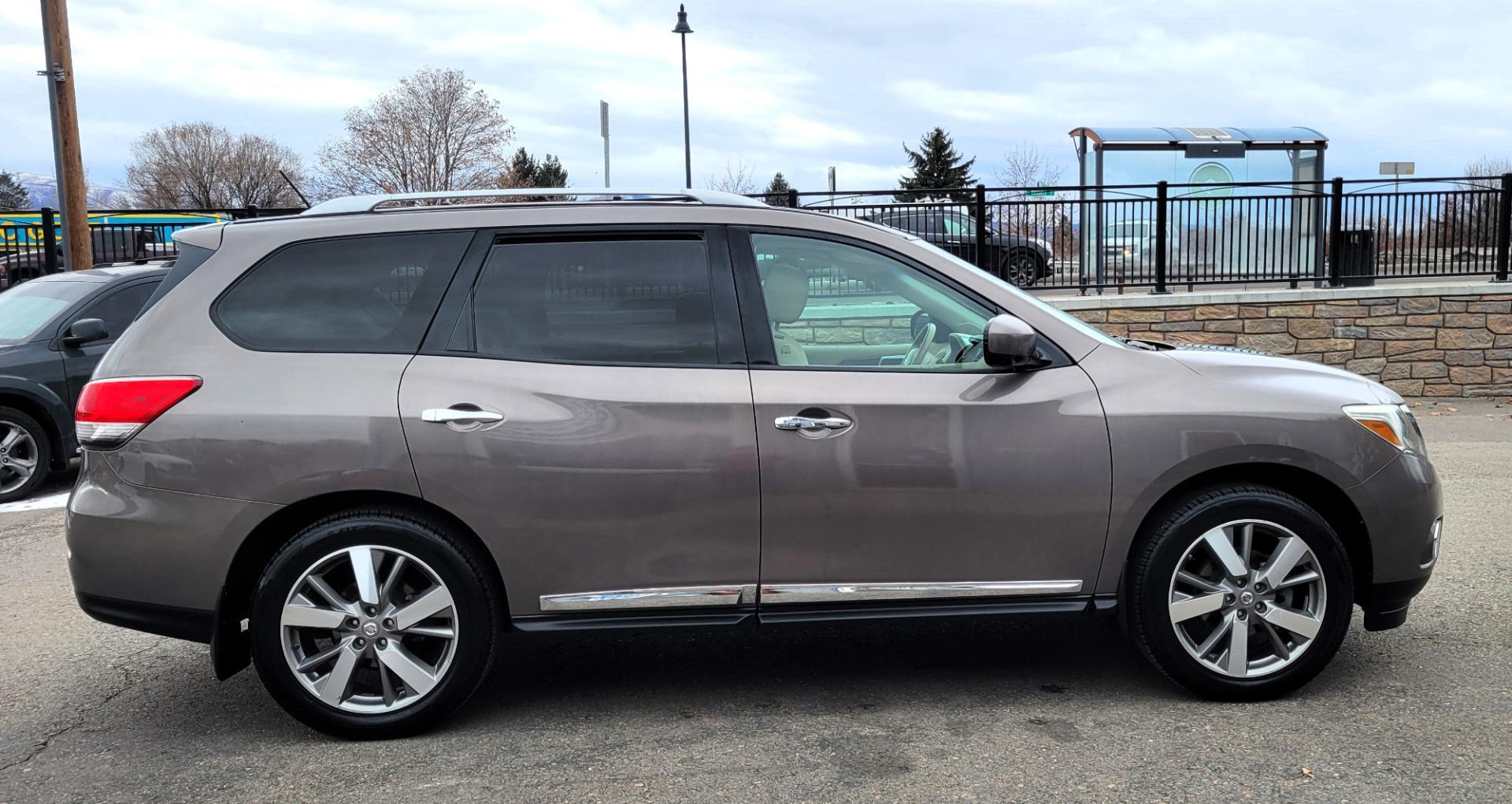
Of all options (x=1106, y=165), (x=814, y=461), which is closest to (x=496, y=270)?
(x=814, y=461)

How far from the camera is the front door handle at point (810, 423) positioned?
3.80 metres

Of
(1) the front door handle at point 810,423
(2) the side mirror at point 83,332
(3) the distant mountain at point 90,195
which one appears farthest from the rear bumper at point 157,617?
(3) the distant mountain at point 90,195

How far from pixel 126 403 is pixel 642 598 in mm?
1682

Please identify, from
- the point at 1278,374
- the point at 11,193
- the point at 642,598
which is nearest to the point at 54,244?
the point at 642,598

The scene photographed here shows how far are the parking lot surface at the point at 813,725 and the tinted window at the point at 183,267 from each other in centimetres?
143

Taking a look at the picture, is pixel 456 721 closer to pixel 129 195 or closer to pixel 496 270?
pixel 496 270

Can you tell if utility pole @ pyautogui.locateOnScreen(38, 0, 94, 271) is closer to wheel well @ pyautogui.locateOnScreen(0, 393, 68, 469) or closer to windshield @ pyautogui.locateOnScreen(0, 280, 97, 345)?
windshield @ pyautogui.locateOnScreen(0, 280, 97, 345)

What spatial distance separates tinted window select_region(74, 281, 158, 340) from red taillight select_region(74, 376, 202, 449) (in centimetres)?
565

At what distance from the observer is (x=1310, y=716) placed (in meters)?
3.94

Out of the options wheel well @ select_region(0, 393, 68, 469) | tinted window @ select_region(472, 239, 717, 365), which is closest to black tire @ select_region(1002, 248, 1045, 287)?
wheel well @ select_region(0, 393, 68, 469)

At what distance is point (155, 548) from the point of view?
3729 millimetres

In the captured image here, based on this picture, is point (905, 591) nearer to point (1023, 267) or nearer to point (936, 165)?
point (1023, 267)

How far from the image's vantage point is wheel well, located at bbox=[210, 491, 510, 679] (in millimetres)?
3771

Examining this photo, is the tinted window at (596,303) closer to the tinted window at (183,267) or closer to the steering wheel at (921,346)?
the steering wheel at (921,346)
